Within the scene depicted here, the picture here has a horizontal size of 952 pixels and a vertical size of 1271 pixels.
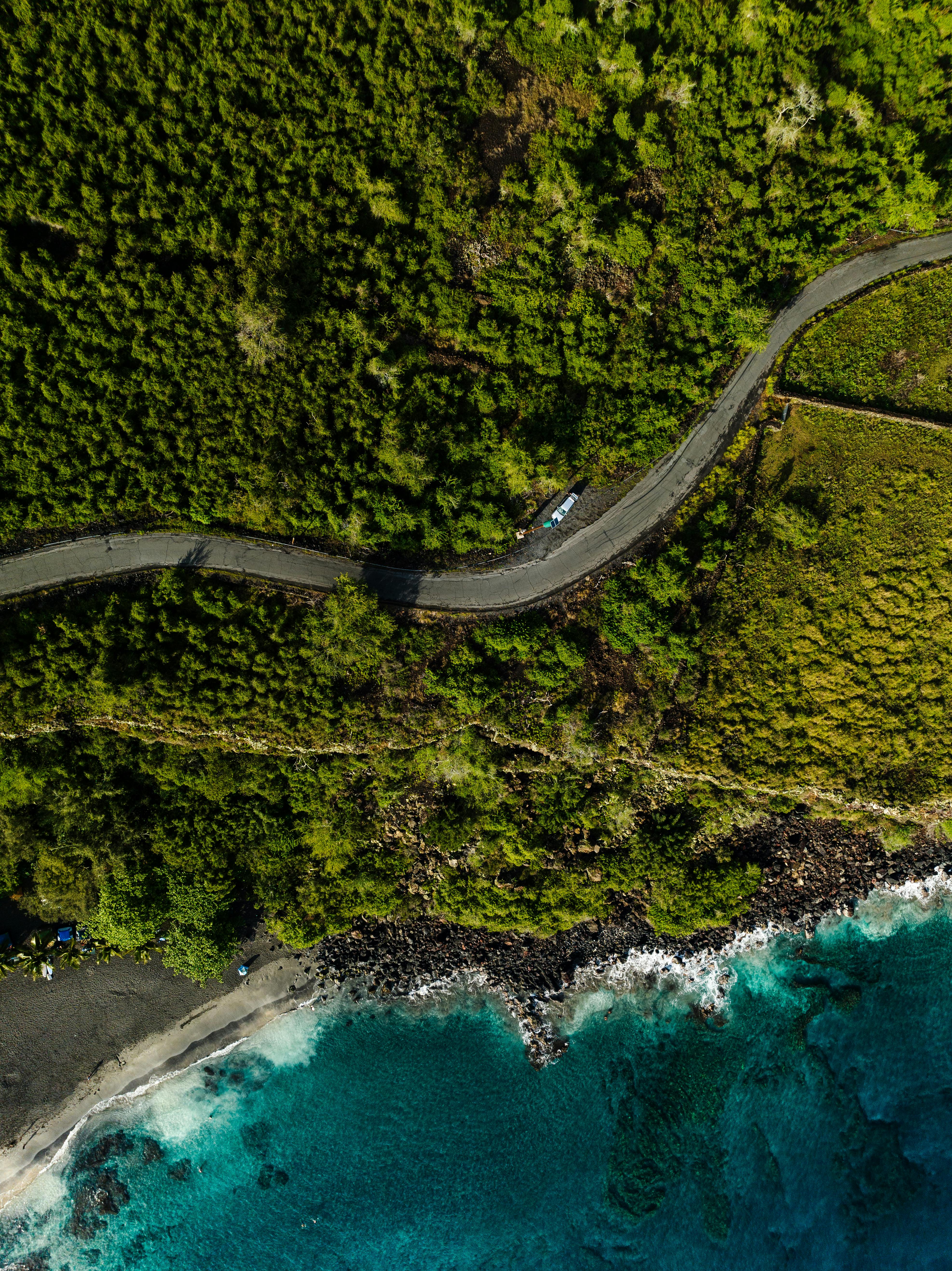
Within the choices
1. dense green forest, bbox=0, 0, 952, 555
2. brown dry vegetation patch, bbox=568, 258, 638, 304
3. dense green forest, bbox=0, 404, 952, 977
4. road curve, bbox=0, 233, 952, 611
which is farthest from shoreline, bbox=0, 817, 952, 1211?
brown dry vegetation patch, bbox=568, 258, 638, 304

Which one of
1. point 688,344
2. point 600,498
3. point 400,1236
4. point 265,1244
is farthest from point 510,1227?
point 688,344

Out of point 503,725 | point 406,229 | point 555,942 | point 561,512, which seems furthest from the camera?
point 555,942

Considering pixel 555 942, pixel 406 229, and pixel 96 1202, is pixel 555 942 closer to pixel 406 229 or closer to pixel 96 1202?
pixel 96 1202

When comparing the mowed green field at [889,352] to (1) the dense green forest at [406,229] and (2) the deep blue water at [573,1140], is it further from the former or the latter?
(2) the deep blue water at [573,1140]

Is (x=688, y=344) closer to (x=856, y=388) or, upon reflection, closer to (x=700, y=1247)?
(x=856, y=388)

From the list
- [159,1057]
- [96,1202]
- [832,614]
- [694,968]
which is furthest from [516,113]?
[96,1202]

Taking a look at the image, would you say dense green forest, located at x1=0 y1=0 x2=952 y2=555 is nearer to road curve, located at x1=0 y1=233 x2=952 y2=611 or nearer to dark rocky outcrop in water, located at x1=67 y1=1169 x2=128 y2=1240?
road curve, located at x1=0 y1=233 x2=952 y2=611

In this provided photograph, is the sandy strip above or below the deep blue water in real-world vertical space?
above
